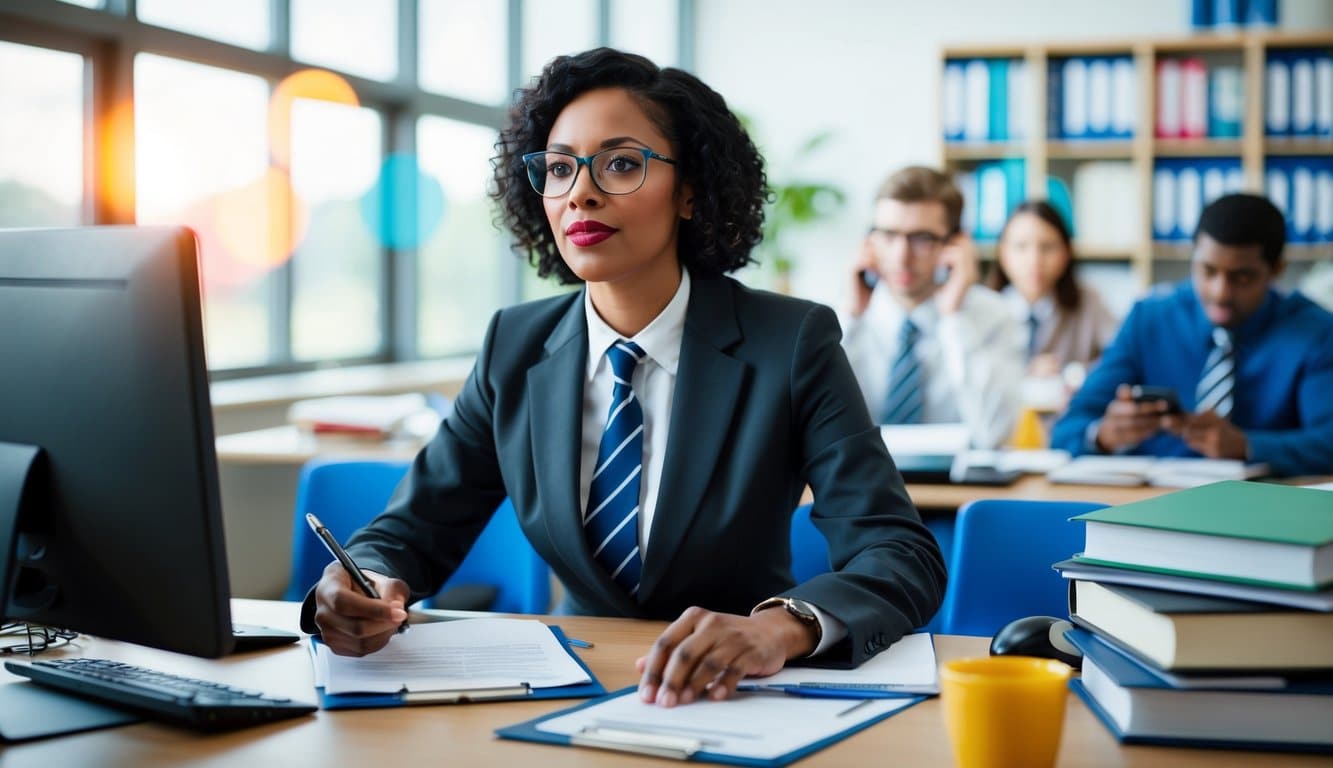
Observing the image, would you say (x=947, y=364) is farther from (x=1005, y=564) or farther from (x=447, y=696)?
(x=447, y=696)

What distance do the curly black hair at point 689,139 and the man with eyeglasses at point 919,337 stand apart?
1.64m

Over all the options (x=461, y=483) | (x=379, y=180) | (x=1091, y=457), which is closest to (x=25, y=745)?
(x=461, y=483)

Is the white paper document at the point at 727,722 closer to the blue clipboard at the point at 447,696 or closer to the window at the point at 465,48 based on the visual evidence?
the blue clipboard at the point at 447,696

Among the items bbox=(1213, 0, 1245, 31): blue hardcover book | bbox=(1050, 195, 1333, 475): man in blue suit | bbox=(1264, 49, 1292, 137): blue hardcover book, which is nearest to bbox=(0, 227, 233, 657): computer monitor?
bbox=(1050, 195, 1333, 475): man in blue suit

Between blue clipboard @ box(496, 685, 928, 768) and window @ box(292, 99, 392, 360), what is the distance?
136 inches

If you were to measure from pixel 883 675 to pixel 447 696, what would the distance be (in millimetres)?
417

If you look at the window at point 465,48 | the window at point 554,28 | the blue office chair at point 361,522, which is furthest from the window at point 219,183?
the window at point 554,28

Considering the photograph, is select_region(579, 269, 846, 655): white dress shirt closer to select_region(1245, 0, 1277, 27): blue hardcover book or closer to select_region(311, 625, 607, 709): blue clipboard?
select_region(311, 625, 607, 709): blue clipboard

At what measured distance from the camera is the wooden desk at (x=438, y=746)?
103 centimetres

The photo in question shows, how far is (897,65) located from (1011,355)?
3.78m

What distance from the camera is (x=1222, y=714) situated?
1049mm

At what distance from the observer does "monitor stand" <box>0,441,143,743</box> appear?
109cm

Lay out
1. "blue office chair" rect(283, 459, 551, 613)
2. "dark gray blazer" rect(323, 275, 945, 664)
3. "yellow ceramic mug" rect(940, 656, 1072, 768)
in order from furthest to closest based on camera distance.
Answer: "blue office chair" rect(283, 459, 551, 613) < "dark gray blazer" rect(323, 275, 945, 664) < "yellow ceramic mug" rect(940, 656, 1072, 768)

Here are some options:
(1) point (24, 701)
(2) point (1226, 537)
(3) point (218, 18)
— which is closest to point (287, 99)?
(3) point (218, 18)
